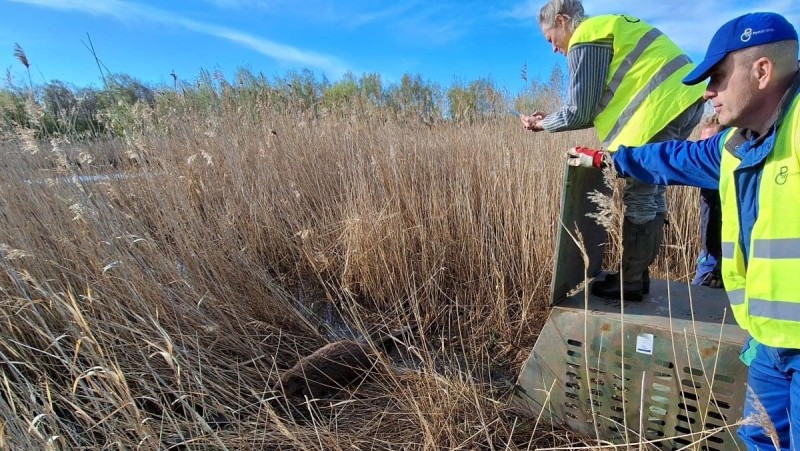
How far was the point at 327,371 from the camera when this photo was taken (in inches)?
71.7

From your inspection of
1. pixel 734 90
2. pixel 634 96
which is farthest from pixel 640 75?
pixel 734 90

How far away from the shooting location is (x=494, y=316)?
2.20 m

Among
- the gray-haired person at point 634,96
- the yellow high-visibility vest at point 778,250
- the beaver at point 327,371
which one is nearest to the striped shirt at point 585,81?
the gray-haired person at point 634,96

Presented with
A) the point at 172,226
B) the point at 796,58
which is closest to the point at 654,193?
the point at 796,58

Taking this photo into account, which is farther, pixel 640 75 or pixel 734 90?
pixel 640 75

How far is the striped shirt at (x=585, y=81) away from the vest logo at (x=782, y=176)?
0.98 m

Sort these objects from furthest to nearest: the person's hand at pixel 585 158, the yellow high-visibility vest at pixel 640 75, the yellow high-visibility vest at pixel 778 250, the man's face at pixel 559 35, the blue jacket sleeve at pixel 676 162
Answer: the man's face at pixel 559 35 < the yellow high-visibility vest at pixel 640 75 < the person's hand at pixel 585 158 < the blue jacket sleeve at pixel 676 162 < the yellow high-visibility vest at pixel 778 250

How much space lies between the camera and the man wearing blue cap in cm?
89

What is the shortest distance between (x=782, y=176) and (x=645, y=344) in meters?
0.68

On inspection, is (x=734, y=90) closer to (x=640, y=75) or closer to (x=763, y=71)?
(x=763, y=71)

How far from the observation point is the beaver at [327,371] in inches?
69.2

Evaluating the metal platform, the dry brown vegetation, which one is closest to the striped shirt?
the metal platform

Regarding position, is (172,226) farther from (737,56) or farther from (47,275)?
(737,56)

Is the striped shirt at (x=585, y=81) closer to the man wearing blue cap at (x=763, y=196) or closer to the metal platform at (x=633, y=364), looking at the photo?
the metal platform at (x=633, y=364)
